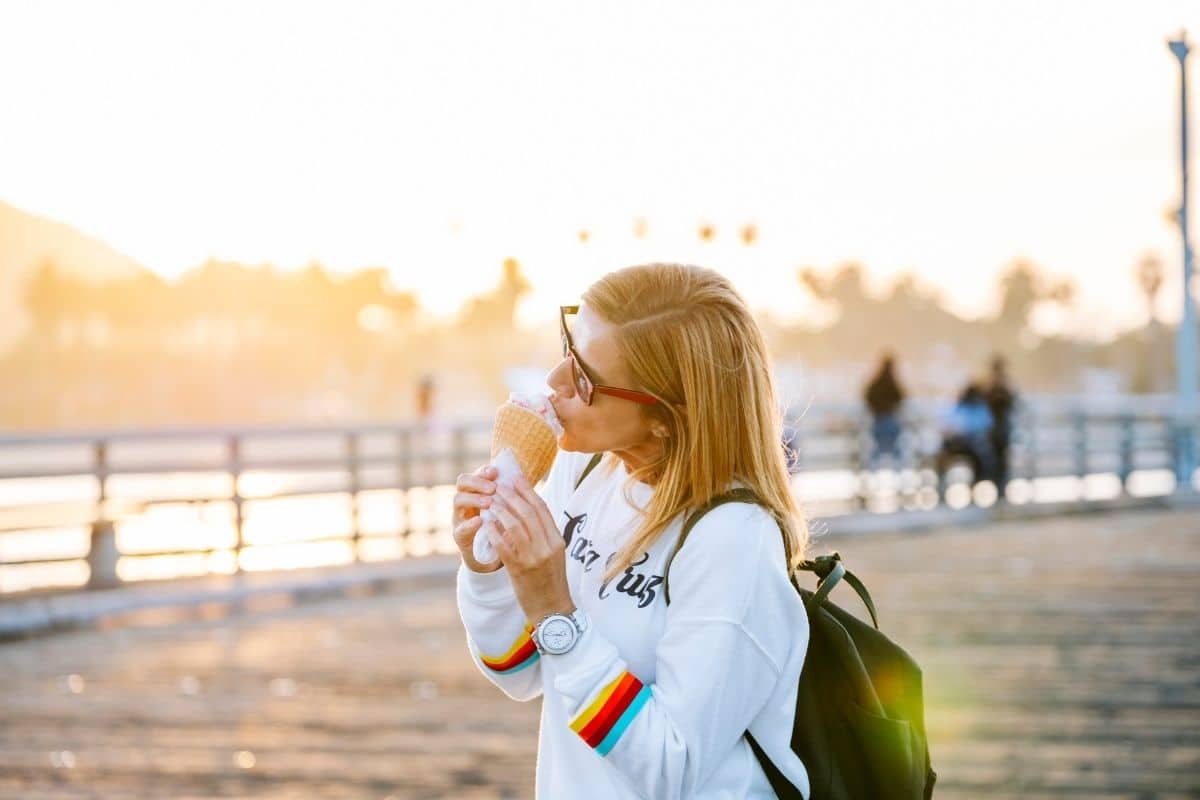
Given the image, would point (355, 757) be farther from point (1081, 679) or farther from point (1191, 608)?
point (1191, 608)

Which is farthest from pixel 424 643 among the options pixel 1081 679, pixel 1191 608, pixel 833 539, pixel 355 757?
pixel 833 539

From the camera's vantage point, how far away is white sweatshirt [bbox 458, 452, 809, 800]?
194cm

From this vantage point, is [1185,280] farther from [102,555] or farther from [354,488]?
[102,555]

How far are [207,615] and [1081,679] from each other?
5913 mm

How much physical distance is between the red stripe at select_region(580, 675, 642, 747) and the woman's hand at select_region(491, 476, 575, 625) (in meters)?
0.13

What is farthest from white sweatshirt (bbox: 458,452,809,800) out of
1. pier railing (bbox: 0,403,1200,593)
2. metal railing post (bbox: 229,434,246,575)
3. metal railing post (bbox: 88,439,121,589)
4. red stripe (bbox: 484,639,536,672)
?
metal railing post (bbox: 229,434,246,575)

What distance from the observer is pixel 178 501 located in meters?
12.3

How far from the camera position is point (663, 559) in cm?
204

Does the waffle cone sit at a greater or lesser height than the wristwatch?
greater

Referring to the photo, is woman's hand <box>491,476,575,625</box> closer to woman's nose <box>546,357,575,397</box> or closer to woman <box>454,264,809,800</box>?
woman <box>454,264,809,800</box>

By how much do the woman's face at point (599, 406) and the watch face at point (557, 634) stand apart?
25cm

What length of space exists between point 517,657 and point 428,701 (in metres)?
5.37

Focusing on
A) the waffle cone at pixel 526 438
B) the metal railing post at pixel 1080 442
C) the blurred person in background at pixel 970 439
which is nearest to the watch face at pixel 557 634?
the waffle cone at pixel 526 438

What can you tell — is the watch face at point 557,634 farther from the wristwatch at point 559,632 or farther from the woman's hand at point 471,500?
the woman's hand at point 471,500
